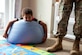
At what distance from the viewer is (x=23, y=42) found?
6.66ft

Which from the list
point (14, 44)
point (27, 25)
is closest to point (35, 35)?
point (27, 25)

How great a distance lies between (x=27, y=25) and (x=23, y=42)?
221 mm

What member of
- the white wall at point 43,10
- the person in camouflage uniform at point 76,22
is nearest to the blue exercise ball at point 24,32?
the person in camouflage uniform at point 76,22

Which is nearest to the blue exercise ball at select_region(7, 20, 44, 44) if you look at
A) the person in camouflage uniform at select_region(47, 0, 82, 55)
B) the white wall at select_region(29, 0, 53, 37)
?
the person in camouflage uniform at select_region(47, 0, 82, 55)

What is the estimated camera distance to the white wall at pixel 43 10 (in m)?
2.77

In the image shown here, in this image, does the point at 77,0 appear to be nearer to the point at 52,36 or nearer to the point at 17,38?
the point at 17,38

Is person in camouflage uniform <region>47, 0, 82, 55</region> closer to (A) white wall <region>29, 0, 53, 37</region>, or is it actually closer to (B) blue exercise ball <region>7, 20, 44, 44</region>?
(B) blue exercise ball <region>7, 20, 44, 44</region>

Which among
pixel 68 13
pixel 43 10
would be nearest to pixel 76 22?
pixel 68 13

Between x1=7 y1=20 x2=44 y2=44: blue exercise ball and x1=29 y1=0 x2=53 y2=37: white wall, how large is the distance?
2.29 feet

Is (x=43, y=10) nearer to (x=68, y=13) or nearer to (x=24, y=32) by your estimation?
(x=24, y=32)

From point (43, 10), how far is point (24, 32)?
975 millimetres

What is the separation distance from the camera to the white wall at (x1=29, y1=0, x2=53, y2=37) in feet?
9.07

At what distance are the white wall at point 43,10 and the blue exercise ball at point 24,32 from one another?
0.70m

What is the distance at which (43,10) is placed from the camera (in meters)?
2.88
